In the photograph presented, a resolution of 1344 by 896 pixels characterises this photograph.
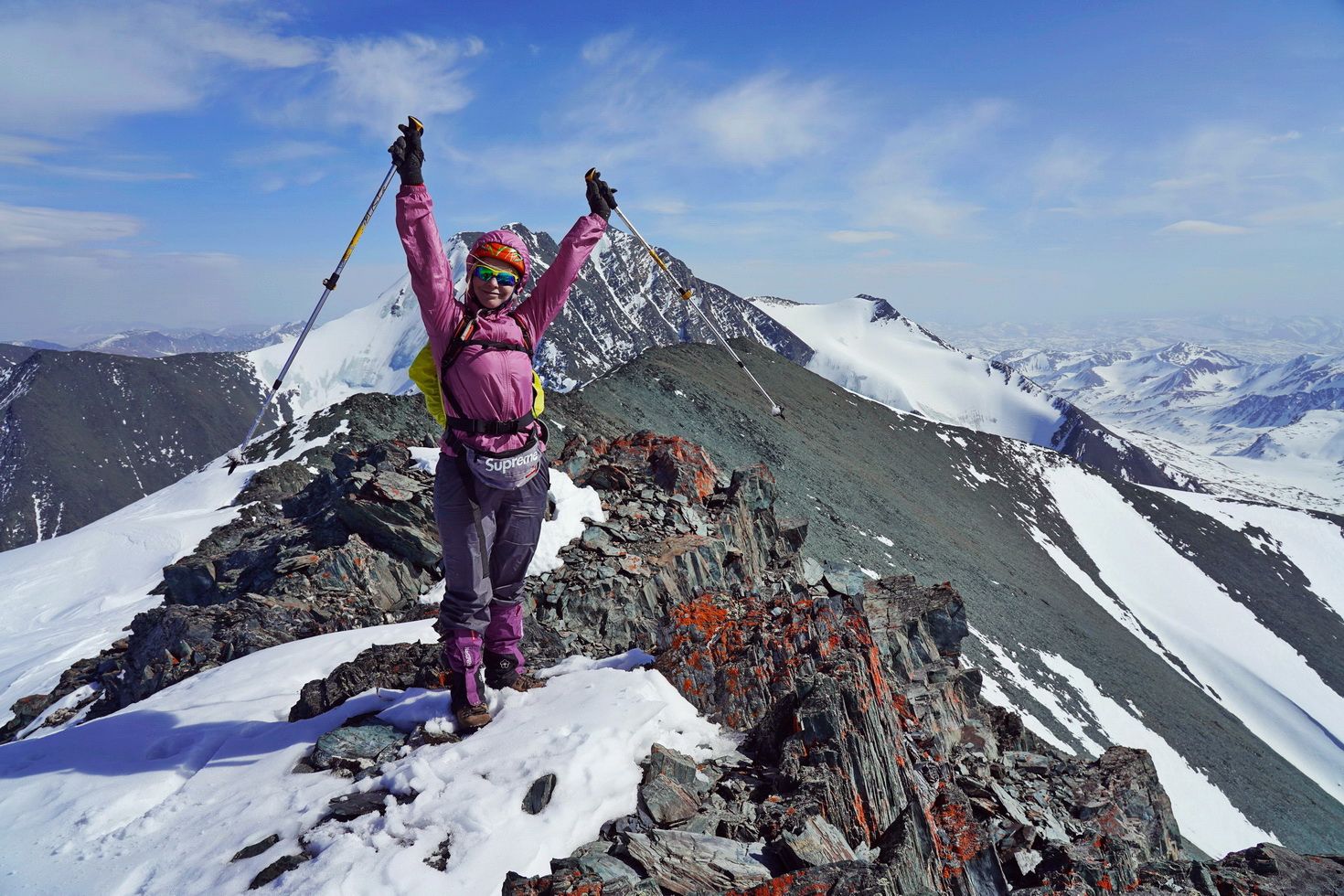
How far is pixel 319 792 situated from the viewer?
18.5 feet

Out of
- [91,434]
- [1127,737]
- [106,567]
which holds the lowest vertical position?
[1127,737]

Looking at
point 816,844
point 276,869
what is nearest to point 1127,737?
point 816,844

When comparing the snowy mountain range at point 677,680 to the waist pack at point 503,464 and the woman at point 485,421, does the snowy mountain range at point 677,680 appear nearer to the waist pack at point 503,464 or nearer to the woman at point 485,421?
the woman at point 485,421

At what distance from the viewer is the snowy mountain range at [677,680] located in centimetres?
560

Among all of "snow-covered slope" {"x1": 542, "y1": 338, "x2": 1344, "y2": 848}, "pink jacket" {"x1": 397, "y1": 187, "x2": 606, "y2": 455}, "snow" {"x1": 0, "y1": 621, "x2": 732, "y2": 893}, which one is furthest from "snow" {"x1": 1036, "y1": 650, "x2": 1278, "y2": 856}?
"pink jacket" {"x1": 397, "y1": 187, "x2": 606, "y2": 455}

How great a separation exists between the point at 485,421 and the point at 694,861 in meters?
4.13

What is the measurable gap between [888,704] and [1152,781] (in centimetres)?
760

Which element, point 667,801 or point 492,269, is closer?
point 667,801

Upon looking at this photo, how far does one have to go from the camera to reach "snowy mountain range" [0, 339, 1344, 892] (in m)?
5.60

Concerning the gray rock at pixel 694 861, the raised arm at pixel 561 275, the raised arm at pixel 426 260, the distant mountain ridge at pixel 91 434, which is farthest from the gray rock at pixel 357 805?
the distant mountain ridge at pixel 91 434

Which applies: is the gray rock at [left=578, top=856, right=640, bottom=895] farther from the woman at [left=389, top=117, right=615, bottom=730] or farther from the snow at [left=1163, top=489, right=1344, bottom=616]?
the snow at [left=1163, top=489, right=1344, bottom=616]

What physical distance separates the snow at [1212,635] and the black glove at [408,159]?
2656 inches

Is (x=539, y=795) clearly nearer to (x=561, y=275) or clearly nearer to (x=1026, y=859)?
(x=561, y=275)

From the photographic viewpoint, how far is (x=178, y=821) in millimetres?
5574
